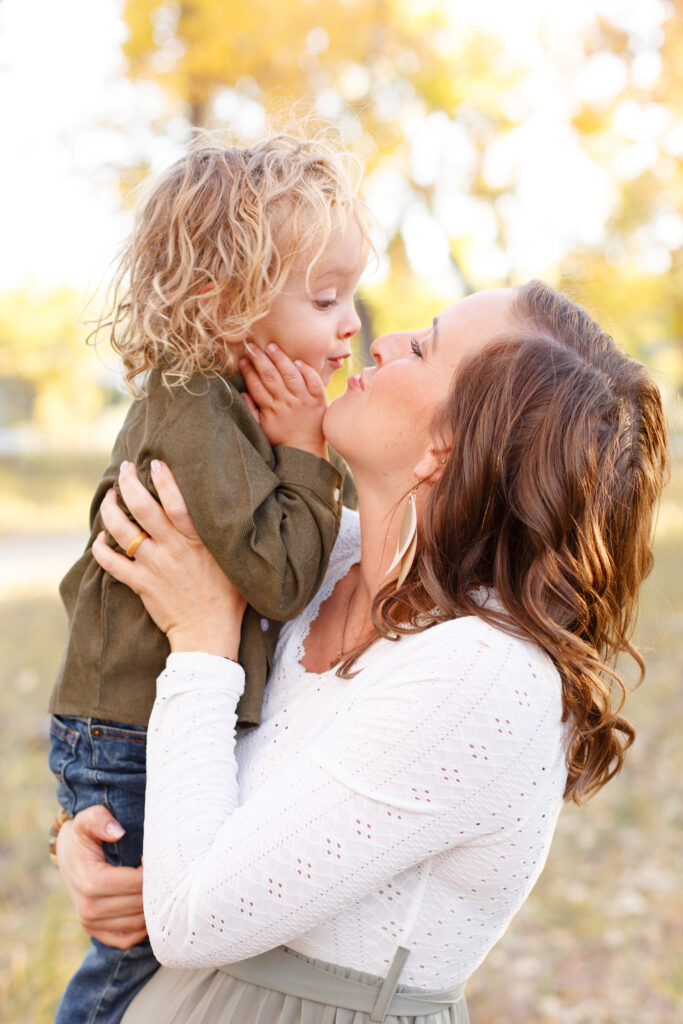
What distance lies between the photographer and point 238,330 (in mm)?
1812

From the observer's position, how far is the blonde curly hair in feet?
5.90

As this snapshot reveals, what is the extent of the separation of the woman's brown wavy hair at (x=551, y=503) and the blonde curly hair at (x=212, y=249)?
0.51 metres

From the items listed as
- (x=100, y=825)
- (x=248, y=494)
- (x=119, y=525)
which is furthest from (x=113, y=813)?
(x=248, y=494)

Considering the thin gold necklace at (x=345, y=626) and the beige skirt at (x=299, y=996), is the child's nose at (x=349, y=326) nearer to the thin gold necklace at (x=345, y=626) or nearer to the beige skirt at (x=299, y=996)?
the thin gold necklace at (x=345, y=626)

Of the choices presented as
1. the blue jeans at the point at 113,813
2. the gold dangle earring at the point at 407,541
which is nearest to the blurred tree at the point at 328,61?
the gold dangle earring at the point at 407,541

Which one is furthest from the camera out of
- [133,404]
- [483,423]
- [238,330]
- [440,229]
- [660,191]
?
[440,229]

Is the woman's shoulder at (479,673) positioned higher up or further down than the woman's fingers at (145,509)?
further down

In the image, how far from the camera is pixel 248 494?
Answer: 1.64 meters

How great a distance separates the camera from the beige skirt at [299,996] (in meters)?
1.42

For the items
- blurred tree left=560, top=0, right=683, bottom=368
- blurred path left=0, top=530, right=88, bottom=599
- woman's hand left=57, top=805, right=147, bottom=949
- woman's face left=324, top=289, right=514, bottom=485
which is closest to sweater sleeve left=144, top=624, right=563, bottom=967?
woman's hand left=57, top=805, right=147, bottom=949

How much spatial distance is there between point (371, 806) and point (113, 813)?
76 cm

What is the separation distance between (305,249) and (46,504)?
12332 millimetres

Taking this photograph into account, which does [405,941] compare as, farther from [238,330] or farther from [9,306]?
[9,306]

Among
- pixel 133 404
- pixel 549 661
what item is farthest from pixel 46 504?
pixel 549 661
